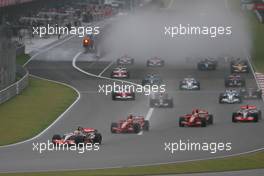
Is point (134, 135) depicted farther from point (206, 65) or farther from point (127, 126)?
point (206, 65)

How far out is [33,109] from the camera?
265ft

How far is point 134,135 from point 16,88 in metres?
22.8

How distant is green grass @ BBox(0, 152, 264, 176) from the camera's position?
5434 cm

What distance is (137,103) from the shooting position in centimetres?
8456

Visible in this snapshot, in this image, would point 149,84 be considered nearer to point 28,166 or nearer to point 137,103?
point 137,103

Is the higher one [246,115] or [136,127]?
[136,127]

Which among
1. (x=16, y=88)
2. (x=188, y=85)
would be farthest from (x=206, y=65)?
(x=16, y=88)

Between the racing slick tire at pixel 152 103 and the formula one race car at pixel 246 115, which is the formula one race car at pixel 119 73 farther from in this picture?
the formula one race car at pixel 246 115

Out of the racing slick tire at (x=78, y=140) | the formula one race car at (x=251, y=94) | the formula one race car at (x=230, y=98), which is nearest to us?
the racing slick tire at (x=78, y=140)

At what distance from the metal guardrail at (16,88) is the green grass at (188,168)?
1034 inches

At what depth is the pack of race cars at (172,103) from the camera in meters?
63.1

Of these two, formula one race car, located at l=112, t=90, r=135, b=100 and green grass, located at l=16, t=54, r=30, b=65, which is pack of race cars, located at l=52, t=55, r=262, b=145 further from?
Result: green grass, located at l=16, t=54, r=30, b=65

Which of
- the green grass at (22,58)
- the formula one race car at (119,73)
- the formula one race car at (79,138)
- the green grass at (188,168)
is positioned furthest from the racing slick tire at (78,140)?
the green grass at (22,58)

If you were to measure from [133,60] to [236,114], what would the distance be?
→ 4113 centimetres
